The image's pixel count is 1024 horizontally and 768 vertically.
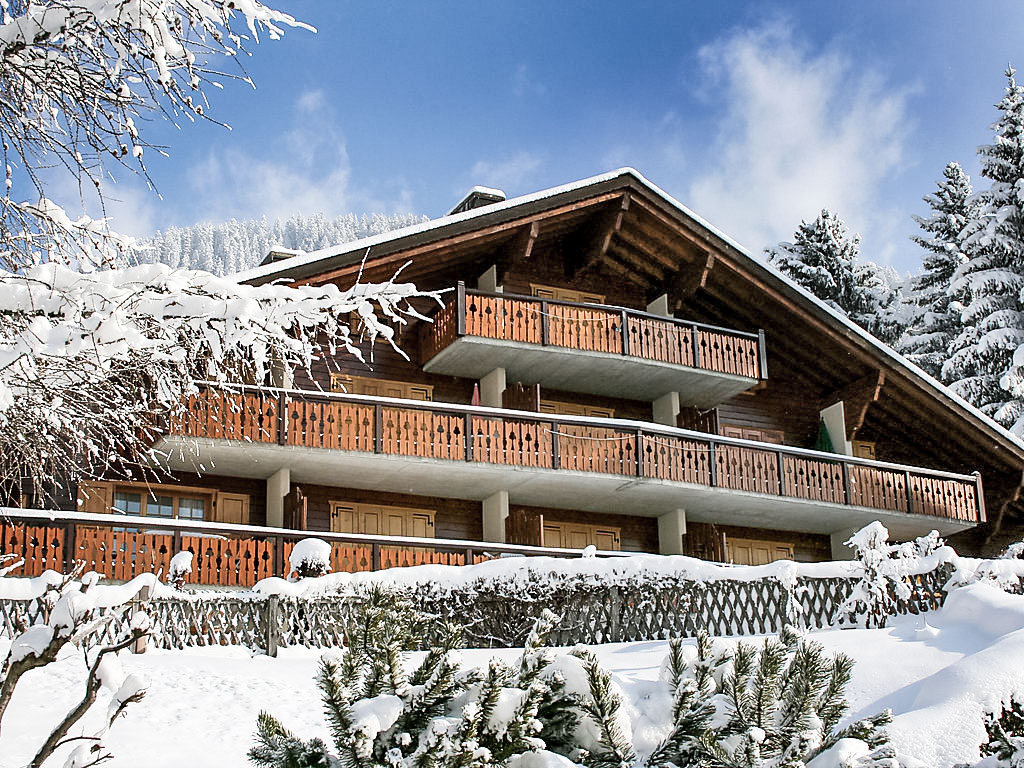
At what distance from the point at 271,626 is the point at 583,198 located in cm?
1031

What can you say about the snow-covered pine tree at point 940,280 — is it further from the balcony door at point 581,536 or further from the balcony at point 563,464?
the balcony door at point 581,536

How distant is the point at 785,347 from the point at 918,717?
15.1 metres

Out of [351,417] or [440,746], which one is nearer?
[440,746]

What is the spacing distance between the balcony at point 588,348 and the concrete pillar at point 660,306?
109 centimetres

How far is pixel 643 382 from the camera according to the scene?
23.0m

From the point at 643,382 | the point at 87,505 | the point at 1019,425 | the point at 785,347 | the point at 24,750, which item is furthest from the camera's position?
the point at 1019,425

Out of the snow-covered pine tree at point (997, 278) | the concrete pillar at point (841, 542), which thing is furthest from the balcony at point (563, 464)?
the snow-covered pine tree at point (997, 278)

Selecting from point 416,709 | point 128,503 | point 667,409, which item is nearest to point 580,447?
point 667,409

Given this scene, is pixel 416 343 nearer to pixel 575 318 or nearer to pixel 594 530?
pixel 575 318

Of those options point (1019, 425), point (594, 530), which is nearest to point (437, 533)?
point (594, 530)

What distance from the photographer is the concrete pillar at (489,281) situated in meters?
22.4

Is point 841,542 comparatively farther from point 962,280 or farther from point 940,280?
point 940,280

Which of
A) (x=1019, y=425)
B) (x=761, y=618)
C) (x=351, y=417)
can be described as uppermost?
(x=1019, y=425)

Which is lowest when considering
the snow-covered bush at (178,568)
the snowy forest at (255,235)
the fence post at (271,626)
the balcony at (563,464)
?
the fence post at (271,626)
